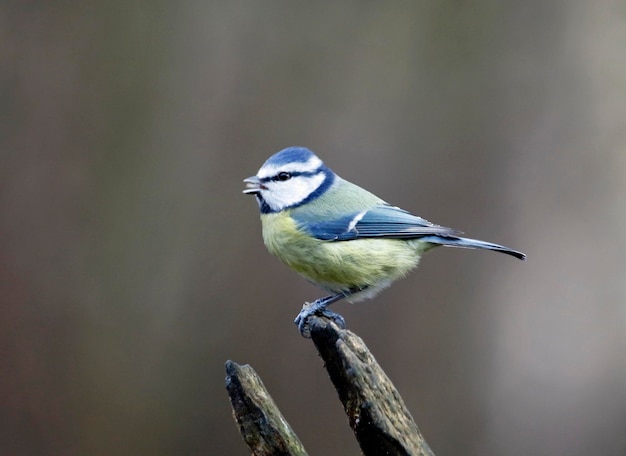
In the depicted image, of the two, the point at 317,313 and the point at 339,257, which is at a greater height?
the point at 339,257

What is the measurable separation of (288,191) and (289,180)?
37 mm

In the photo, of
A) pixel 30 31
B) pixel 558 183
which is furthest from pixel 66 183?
pixel 558 183

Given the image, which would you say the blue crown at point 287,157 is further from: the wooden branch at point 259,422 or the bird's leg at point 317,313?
the wooden branch at point 259,422

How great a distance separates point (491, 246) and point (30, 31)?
2.44 metres

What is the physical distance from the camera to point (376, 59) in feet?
11.9

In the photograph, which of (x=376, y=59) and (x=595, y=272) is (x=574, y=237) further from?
(x=376, y=59)

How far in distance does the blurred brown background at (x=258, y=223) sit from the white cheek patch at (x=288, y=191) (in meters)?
1.15

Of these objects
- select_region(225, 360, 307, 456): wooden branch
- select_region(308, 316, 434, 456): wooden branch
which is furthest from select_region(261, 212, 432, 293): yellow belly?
select_region(225, 360, 307, 456): wooden branch

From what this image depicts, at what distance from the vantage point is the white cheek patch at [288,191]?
2.21 meters

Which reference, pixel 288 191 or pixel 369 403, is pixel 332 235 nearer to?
pixel 288 191

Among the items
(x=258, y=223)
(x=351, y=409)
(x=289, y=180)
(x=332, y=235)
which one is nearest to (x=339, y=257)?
(x=332, y=235)

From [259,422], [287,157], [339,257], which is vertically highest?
[287,157]

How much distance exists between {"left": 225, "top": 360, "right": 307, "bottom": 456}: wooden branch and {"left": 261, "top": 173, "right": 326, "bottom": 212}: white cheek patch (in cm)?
79

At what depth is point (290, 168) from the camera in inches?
85.8
